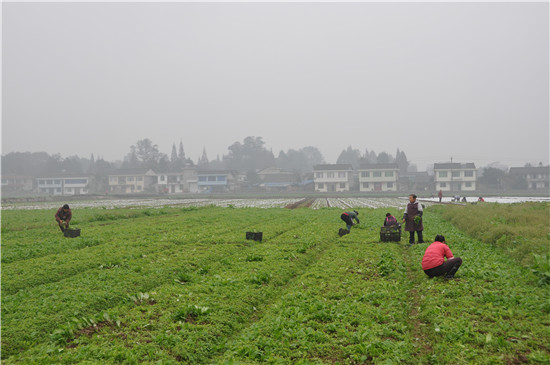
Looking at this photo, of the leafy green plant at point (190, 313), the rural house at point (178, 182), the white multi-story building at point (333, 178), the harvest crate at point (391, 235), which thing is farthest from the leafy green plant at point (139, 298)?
the rural house at point (178, 182)

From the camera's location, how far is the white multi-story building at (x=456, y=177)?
97.5m

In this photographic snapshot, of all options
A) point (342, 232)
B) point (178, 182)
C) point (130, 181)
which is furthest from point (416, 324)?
point (130, 181)

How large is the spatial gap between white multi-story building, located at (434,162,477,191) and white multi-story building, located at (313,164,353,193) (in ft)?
78.7

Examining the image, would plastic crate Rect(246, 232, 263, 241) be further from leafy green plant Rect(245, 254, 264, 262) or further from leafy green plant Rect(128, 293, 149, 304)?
Result: leafy green plant Rect(128, 293, 149, 304)

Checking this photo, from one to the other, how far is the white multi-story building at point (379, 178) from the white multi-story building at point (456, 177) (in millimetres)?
11059

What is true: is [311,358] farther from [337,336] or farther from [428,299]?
[428,299]

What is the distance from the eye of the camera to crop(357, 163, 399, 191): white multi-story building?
10231cm

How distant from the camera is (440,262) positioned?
35.0 feet

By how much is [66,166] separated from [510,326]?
183m

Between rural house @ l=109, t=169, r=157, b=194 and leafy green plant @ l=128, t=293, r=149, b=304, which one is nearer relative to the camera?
leafy green plant @ l=128, t=293, r=149, b=304

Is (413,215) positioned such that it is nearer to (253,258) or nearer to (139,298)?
(253,258)

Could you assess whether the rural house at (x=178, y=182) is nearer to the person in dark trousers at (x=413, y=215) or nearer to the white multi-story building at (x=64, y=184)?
the white multi-story building at (x=64, y=184)

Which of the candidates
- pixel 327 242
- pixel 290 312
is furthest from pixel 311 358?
pixel 327 242

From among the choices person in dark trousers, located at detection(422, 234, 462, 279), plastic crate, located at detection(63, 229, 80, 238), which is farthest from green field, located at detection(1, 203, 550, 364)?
plastic crate, located at detection(63, 229, 80, 238)
